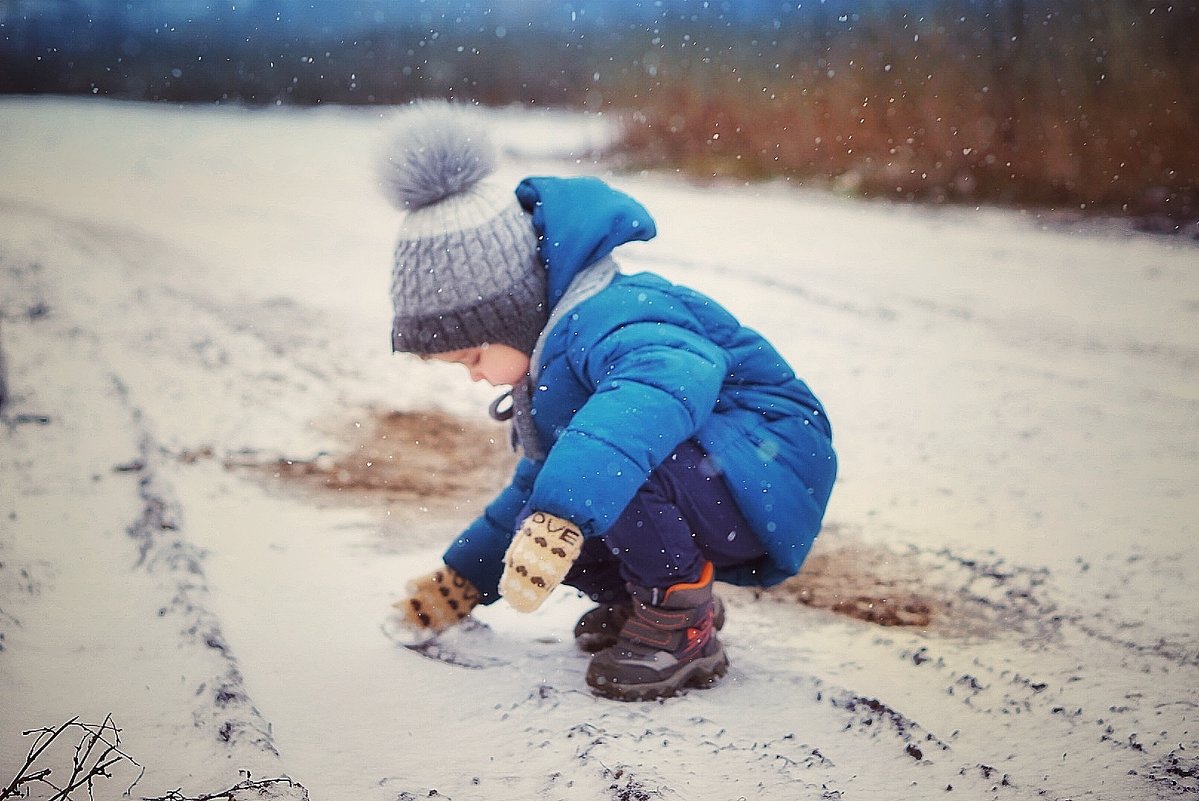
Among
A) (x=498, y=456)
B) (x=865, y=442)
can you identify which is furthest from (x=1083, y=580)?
(x=498, y=456)

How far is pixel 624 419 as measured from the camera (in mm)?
965

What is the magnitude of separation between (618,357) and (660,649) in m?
0.33

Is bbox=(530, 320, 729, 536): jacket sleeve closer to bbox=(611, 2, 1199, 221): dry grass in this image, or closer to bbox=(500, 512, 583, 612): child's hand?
bbox=(500, 512, 583, 612): child's hand

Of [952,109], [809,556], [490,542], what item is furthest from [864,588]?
[952,109]

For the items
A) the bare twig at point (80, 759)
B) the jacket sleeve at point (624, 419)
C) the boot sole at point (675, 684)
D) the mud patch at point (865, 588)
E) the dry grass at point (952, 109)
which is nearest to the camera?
the bare twig at point (80, 759)

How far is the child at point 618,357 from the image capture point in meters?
1.10

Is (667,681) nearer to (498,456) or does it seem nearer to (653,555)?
(653,555)

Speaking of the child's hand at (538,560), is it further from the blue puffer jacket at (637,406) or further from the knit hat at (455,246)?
the knit hat at (455,246)

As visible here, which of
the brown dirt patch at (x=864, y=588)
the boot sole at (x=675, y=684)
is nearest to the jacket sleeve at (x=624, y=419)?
the boot sole at (x=675, y=684)

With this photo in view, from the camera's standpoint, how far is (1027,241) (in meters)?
2.82

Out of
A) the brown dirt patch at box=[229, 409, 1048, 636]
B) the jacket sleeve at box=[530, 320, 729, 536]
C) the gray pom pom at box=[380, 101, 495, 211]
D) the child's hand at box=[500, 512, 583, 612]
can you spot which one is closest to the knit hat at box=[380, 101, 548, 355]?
the gray pom pom at box=[380, 101, 495, 211]

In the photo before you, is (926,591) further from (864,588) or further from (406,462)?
(406,462)

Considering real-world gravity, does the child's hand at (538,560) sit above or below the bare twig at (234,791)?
above

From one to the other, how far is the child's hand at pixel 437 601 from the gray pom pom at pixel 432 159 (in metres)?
0.45
